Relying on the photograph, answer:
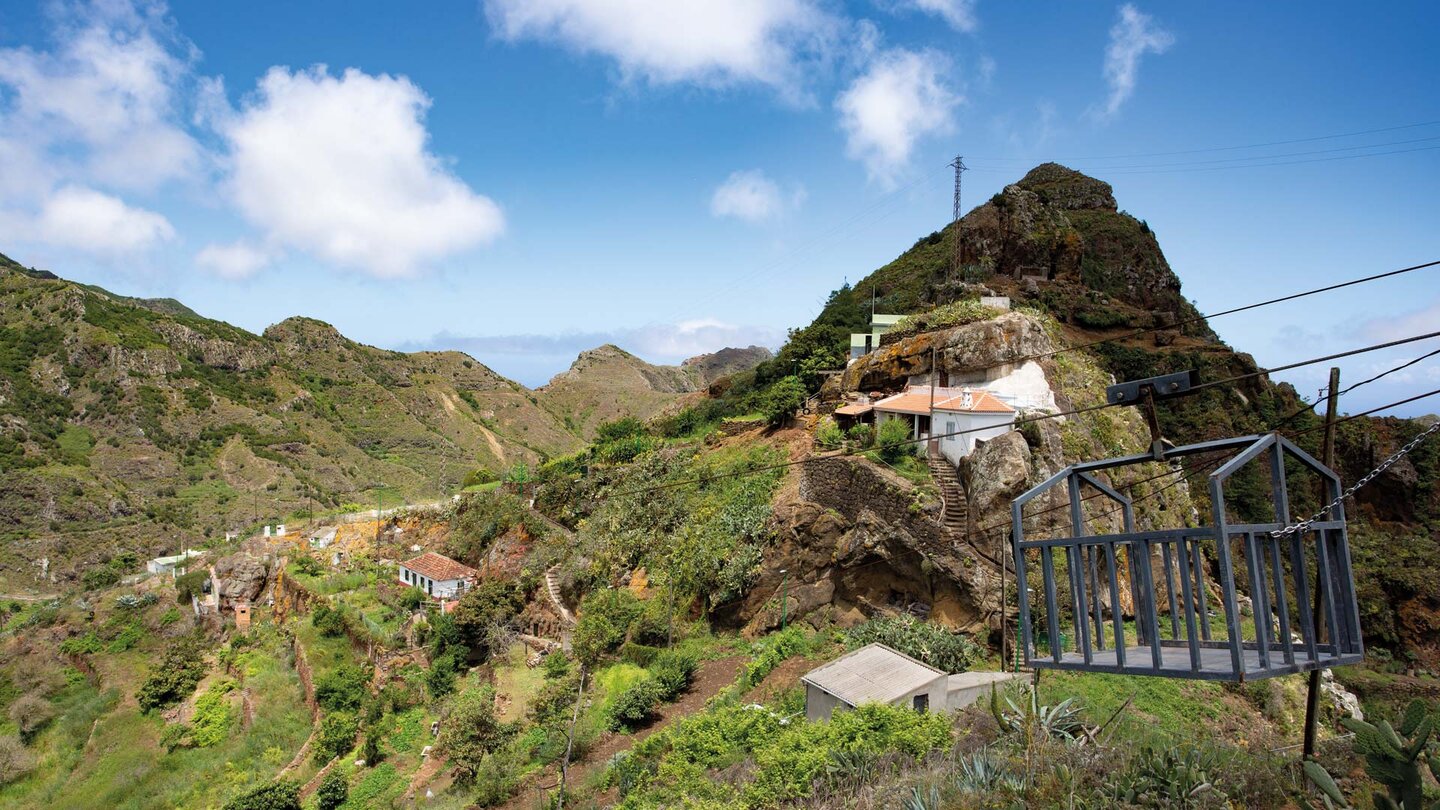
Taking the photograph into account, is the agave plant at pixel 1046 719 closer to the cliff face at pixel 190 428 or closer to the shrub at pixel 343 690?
the shrub at pixel 343 690

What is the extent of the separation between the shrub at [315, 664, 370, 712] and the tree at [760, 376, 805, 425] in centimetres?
1714

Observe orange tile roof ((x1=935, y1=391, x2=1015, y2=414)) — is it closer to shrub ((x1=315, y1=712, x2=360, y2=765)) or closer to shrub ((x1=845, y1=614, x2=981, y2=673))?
shrub ((x1=845, y1=614, x2=981, y2=673))

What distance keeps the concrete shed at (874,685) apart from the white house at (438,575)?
66.6ft

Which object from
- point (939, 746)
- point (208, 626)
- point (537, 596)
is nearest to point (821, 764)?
point (939, 746)

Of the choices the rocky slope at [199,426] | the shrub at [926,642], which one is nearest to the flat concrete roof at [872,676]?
the shrub at [926,642]

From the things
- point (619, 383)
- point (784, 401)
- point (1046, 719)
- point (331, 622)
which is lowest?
point (331, 622)

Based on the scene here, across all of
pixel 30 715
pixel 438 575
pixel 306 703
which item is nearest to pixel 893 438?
pixel 438 575

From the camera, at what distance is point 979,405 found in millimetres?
20344

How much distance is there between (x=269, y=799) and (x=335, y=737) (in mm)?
3361

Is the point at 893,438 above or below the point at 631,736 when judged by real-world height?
above

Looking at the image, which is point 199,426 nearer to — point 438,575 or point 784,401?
point 438,575

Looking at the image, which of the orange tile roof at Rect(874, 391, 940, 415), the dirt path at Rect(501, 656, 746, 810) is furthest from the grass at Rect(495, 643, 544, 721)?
the orange tile roof at Rect(874, 391, 940, 415)

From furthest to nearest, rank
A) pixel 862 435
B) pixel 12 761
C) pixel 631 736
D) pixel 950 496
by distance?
pixel 12 761, pixel 862 435, pixel 950 496, pixel 631 736

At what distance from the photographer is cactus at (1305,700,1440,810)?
5012 mm
